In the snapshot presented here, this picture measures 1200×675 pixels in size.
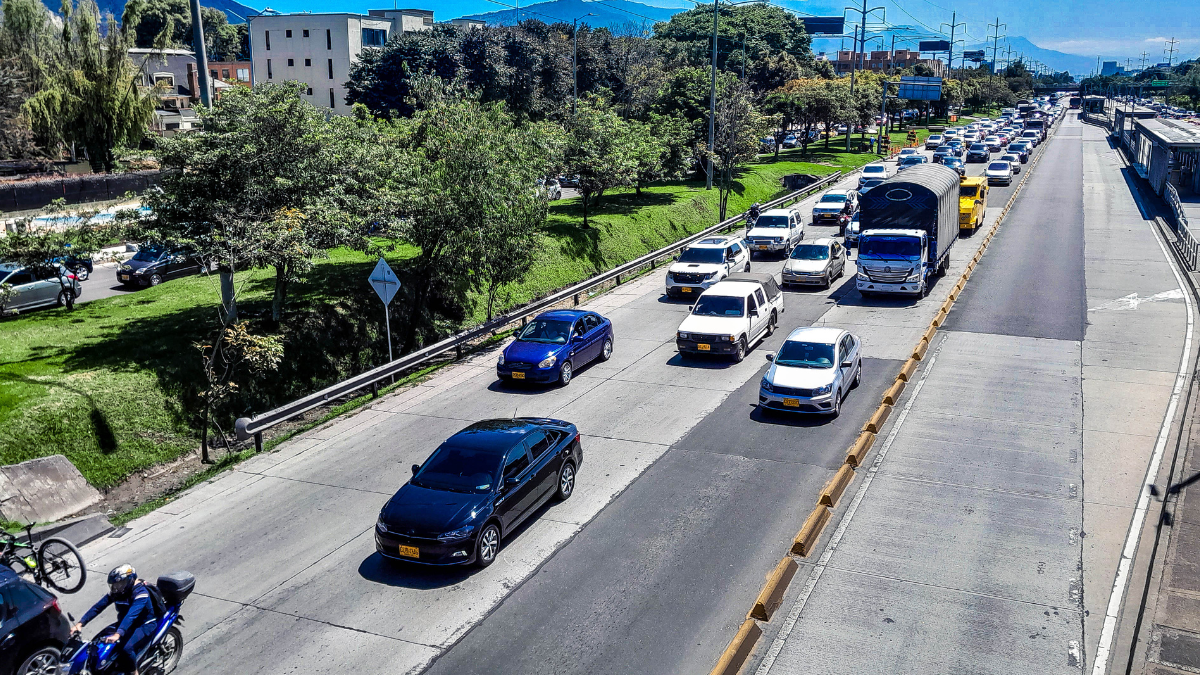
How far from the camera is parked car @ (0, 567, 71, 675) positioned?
29.7 ft

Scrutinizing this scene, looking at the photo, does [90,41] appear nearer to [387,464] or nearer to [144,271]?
[144,271]

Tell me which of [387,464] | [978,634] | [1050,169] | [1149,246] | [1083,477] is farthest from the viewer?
[1050,169]

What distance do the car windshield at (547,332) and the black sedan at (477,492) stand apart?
6.96 meters

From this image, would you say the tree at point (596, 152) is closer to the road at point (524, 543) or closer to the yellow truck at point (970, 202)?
the yellow truck at point (970, 202)

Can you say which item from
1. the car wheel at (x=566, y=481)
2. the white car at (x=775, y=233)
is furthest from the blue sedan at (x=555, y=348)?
the white car at (x=775, y=233)

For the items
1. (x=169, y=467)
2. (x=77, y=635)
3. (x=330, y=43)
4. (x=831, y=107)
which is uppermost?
(x=330, y=43)

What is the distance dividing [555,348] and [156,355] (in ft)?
30.7

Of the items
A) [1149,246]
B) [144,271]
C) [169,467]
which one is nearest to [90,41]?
[144,271]

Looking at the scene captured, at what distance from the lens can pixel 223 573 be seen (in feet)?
41.4

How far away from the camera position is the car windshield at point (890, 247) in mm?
28922

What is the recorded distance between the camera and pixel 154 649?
31.7 feet

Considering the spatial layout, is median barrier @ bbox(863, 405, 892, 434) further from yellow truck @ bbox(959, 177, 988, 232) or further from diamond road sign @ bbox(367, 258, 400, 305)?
yellow truck @ bbox(959, 177, 988, 232)

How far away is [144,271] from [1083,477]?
28.6 meters

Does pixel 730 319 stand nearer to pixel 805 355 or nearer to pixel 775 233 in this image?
pixel 805 355
